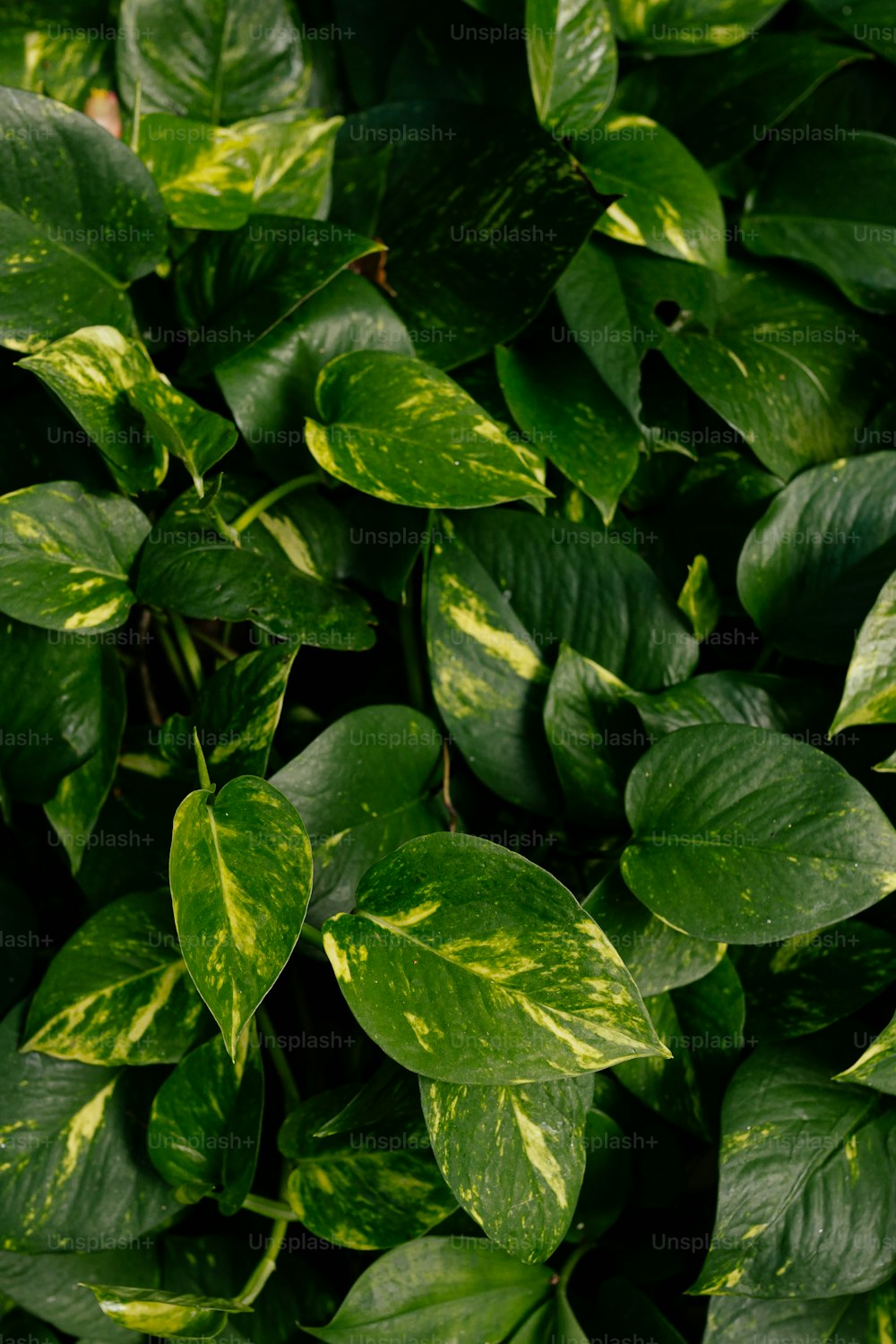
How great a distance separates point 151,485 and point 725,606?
0.57 meters

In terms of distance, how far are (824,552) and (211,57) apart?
33.7 inches

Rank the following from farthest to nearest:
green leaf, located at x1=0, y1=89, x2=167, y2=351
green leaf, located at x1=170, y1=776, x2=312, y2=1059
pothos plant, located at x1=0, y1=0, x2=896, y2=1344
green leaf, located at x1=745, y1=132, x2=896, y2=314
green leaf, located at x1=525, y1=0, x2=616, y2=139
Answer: green leaf, located at x1=745, y1=132, x2=896, y2=314 → green leaf, located at x1=525, y1=0, x2=616, y2=139 → green leaf, located at x1=0, y1=89, x2=167, y2=351 → pothos plant, located at x1=0, y1=0, x2=896, y2=1344 → green leaf, located at x1=170, y1=776, x2=312, y2=1059

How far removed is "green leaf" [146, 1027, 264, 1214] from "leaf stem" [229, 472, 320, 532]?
17.5 inches

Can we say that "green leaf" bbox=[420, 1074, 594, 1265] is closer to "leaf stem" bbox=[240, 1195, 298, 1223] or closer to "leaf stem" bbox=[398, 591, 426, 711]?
"leaf stem" bbox=[240, 1195, 298, 1223]

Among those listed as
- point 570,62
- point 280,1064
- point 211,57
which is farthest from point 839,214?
point 280,1064

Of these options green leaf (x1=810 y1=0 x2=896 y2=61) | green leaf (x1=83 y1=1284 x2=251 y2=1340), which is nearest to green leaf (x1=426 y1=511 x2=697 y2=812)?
green leaf (x1=83 y1=1284 x2=251 y2=1340)

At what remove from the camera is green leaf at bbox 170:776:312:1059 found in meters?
0.67

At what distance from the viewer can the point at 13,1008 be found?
2.97ft

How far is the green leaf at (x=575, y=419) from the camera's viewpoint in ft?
3.24

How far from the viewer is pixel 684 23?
114cm

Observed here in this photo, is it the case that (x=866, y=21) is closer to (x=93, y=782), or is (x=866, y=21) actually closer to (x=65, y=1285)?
(x=93, y=782)

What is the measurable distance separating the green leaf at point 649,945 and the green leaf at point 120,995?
0.36 meters

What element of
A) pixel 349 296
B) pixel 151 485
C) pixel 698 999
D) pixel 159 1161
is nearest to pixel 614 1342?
pixel 698 999

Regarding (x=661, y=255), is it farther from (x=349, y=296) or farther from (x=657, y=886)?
(x=657, y=886)
